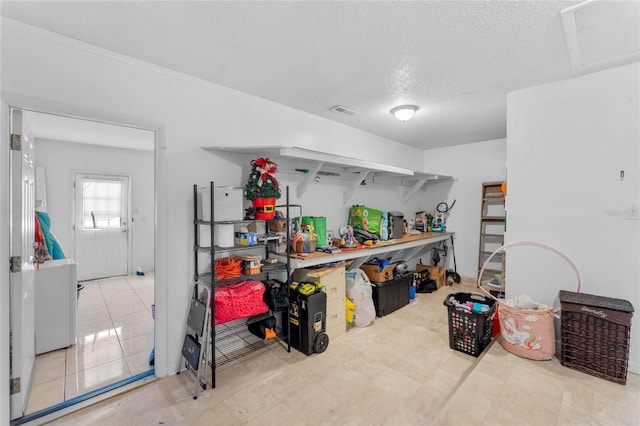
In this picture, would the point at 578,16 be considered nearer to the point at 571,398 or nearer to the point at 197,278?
the point at 571,398

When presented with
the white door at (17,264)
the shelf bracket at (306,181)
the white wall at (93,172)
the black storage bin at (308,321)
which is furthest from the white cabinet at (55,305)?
the white wall at (93,172)

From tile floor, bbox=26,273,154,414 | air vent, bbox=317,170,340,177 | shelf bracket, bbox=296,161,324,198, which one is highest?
air vent, bbox=317,170,340,177

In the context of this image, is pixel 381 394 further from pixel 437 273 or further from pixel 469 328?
pixel 437 273

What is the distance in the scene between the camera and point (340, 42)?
191 centimetres

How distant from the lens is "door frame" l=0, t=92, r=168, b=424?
167 centimetres

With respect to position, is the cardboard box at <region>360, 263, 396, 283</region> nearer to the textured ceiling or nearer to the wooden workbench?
the wooden workbench

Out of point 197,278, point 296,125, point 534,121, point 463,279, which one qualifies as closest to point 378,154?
point 296,125

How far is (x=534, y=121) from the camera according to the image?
2570 millimetres

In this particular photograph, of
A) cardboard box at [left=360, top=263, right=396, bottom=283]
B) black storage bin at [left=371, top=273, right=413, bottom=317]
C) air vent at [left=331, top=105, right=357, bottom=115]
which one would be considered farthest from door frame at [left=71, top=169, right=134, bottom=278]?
black storage bin at [left=371, top=273, right=413, bottom=317]

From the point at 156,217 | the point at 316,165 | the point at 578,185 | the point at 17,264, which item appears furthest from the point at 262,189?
the point at 578,185

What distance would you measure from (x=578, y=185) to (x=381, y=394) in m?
2.35

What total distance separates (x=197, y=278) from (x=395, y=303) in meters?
2.47

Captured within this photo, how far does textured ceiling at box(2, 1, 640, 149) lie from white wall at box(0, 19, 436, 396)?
0.36 feet

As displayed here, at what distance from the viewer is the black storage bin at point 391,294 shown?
11.4 feet
